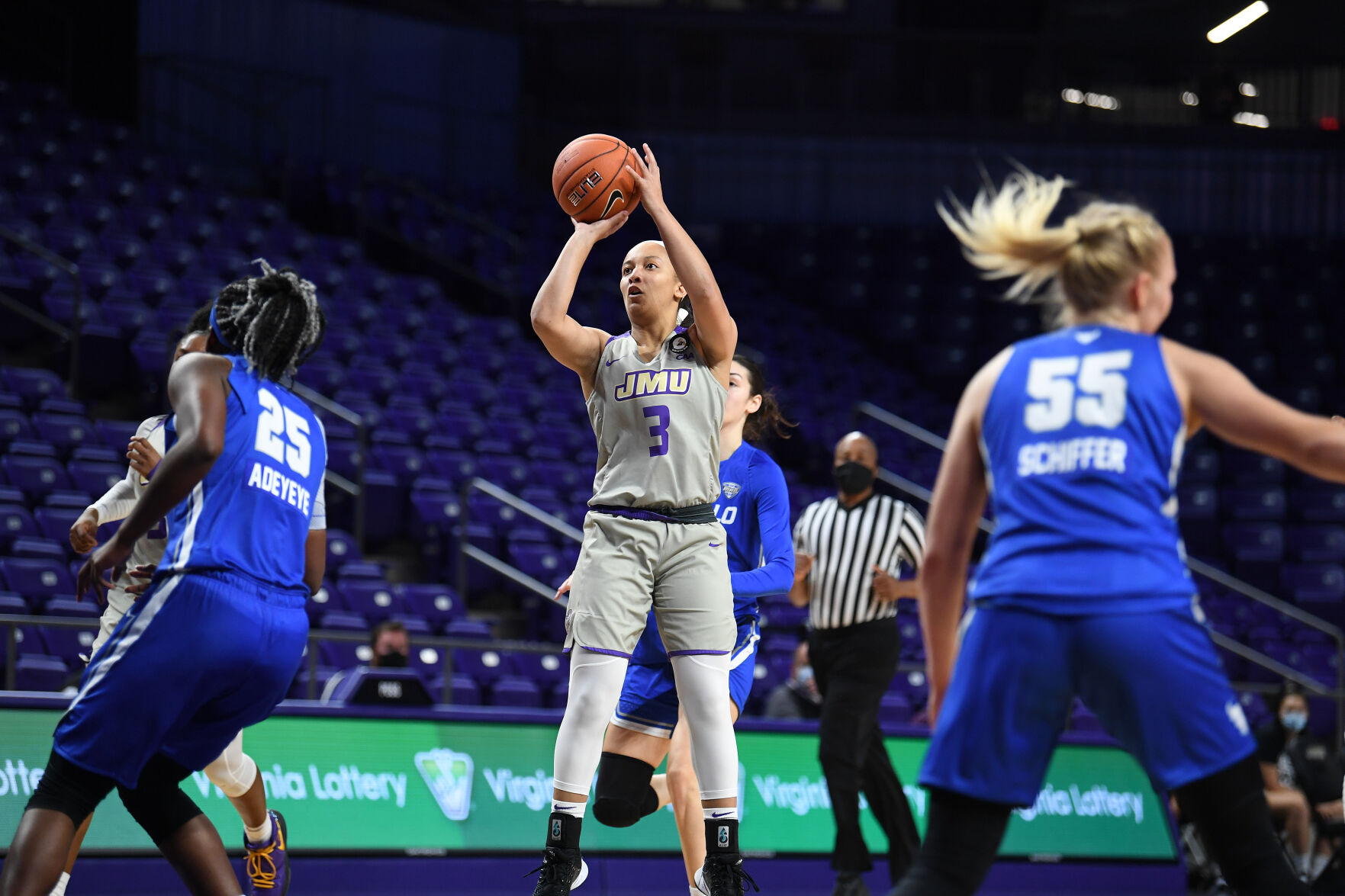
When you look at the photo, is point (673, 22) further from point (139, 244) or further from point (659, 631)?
point (659, 631)

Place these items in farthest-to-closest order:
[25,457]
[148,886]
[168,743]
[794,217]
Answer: [794,217]
[25,457]
[148,886]
[168,743]

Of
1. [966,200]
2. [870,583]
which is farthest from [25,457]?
[966,200]

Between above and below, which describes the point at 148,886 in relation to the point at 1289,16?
below

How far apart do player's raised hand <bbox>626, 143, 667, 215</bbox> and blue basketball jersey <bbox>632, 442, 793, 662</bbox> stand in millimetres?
1119

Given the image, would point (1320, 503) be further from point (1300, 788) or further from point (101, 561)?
point (101, 561)

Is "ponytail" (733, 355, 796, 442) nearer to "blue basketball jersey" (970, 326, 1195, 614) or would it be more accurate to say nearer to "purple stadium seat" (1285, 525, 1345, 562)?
"blue basketball jersey" (970, 326, 1195, 614)

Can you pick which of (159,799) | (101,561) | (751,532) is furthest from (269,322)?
(751,532)

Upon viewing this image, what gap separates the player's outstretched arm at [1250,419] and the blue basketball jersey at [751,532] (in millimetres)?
2302

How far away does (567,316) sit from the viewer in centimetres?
448

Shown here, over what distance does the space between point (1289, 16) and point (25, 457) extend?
19682 millimetres

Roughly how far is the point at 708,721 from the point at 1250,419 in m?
2.11

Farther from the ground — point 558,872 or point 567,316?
point 567,316

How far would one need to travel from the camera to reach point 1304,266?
2055cm

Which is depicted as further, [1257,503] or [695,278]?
[1257,503]
